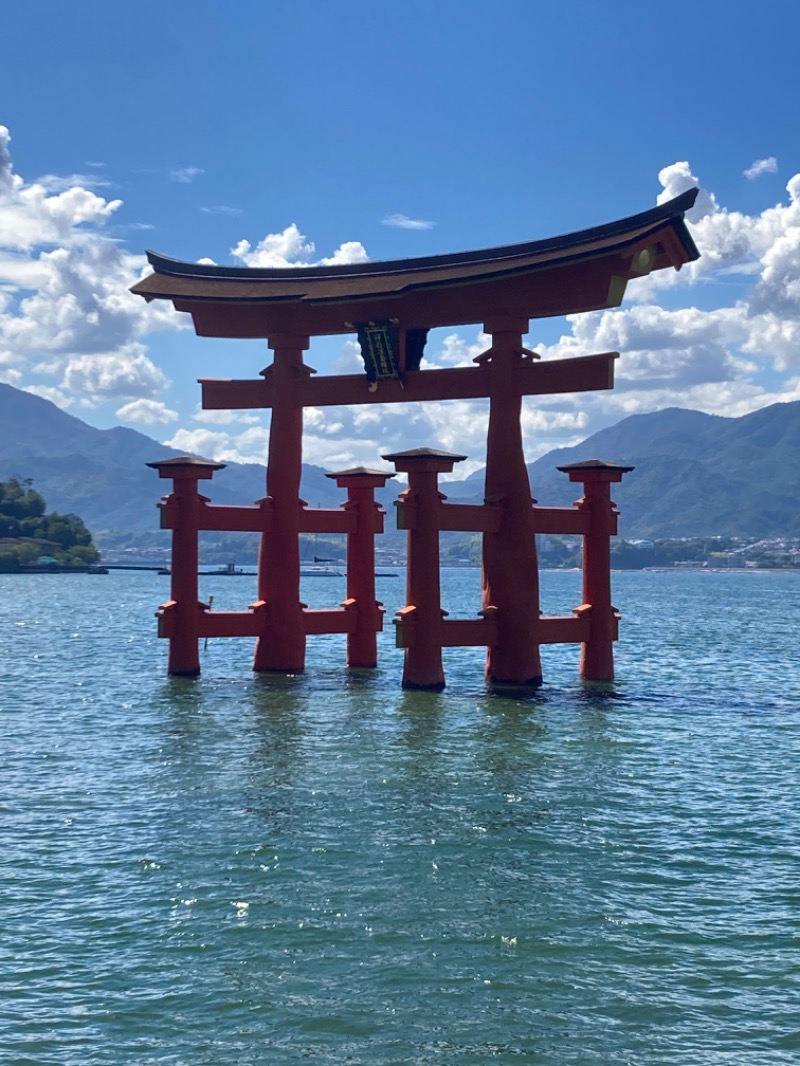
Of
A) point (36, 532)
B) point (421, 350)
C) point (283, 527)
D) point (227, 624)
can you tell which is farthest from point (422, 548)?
point (36, 532)

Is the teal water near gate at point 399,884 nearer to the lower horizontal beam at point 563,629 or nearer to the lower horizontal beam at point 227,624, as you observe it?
the lower horizontal beam at point 563,629

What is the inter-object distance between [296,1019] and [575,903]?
145 inches

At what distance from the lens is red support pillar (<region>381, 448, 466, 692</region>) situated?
24.1 metres

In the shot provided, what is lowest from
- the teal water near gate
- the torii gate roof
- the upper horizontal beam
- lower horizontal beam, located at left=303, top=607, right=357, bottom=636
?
the teal water near gate

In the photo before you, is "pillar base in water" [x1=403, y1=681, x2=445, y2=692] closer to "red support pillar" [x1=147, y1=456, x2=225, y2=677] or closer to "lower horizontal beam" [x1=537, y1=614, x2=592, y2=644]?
"lower horizontal beam" [x1=537, y1=614, x2=592, y2=644]

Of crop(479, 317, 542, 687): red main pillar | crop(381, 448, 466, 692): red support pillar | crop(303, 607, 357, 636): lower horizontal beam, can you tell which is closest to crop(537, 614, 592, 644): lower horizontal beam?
crop(479, 317, 542, 687): red main pillar

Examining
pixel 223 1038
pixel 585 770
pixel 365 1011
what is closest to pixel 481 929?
pixel 365 1011

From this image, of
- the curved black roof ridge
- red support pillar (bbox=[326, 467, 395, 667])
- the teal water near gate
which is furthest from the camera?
red support pillar (bbox=[326, 467, 395, 667])

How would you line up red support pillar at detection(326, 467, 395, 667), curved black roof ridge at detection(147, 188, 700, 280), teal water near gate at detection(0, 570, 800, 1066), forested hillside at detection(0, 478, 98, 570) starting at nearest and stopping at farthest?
1. teal water near gate at detection(0, 570, 800, 1066)
2. curved black roof ridge at detection(147, 188, 700, 280)
3. red support pillar at detection(326, 467, 395, 667)
4. forested hillside at detection(0, 478, 98, 570)

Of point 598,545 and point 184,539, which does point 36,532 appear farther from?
point 598,545

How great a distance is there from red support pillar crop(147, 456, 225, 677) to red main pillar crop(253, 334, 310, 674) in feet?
5.72

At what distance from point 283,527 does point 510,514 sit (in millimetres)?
5735

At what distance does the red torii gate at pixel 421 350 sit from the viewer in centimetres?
2392

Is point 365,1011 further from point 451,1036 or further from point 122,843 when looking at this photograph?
point 122,843
